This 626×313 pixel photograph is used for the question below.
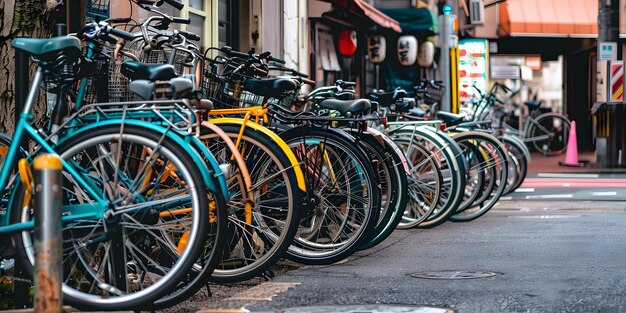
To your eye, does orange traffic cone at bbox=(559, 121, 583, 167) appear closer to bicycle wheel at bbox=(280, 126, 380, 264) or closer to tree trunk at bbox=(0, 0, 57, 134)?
bicycle wheel at bbox=(280, 126, 380, 264)

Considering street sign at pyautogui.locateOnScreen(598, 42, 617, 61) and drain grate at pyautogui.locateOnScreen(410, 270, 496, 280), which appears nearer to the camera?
drain grate at pyautogui.locateOnScreen(410, 270, 496, 280)

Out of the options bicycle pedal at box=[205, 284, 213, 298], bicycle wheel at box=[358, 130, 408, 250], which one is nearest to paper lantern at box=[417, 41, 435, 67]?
bicycle wheel at box=[358, 130, 408, 250]

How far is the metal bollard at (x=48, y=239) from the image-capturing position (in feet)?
13.2

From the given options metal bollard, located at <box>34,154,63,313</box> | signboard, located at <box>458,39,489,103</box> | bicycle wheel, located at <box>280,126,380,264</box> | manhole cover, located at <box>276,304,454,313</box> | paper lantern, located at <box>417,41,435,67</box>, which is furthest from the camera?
paper lantern, located at <box>417,41,435,67</box>

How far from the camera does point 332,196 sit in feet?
22.9

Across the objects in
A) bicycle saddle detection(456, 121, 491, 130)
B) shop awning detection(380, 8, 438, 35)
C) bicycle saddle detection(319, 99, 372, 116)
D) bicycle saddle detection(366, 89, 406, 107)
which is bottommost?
bicycle saddle detection(456, 121, 491, 130)

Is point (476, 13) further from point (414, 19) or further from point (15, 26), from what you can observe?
point (15, 26)

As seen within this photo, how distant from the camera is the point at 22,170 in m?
4.54

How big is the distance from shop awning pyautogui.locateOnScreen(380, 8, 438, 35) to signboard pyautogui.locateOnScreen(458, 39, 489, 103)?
33.1 inches

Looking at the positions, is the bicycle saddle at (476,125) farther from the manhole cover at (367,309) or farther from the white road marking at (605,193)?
the manhole cover at (367,309)

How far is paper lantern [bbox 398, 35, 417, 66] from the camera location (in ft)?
81.9

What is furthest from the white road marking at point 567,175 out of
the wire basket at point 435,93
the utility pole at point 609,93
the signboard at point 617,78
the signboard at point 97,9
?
the signboard at point 97,9

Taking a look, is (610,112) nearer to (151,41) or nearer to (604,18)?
(604,18)

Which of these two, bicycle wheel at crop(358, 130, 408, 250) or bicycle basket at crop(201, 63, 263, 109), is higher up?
bicycle basket at crop(201, 63, 263, 109)
